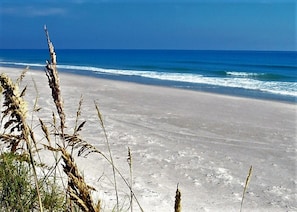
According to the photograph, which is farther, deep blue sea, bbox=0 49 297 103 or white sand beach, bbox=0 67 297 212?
deep blue sea, bbox=0 49 297 103

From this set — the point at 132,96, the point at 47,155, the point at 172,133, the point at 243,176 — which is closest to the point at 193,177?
the point at 243,176

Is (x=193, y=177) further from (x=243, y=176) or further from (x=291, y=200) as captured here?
(x=291, y=200)

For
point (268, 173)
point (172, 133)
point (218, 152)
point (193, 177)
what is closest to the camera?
point (193, 177)

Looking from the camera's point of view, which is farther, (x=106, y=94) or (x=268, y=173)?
(x=106, y=94)

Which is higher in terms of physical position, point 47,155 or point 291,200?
point 47,155

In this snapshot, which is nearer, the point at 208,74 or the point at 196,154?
the point at 196,154

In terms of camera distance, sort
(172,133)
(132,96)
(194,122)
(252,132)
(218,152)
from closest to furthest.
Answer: (218,152) < (172,133) < (252,132) < (194,122) < (132,96)

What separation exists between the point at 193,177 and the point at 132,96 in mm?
9974

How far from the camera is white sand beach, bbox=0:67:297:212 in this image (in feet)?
17.7

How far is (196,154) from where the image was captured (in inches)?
293

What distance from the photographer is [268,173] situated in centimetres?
670

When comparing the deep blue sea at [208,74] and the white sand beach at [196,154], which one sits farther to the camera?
the deep blue sea at [208,74]

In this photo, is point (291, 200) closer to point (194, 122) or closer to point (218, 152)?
point (218, 152)

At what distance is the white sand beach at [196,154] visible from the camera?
5.41 metres
